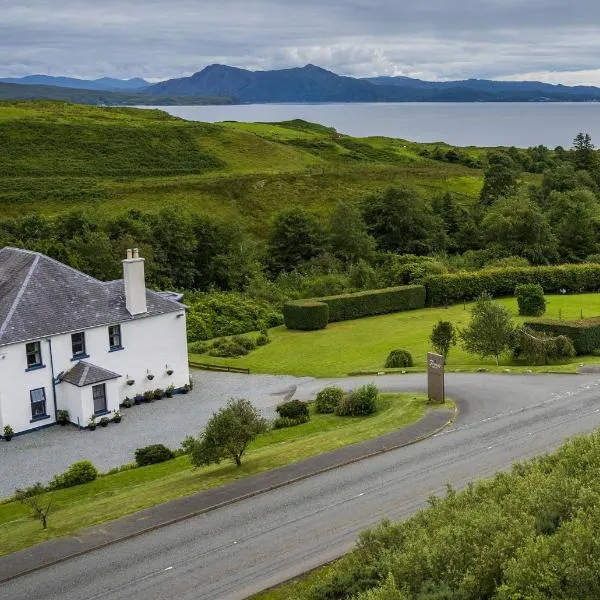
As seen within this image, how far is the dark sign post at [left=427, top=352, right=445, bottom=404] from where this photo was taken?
1264 inches

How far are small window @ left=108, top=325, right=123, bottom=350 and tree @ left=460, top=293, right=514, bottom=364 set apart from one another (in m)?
17.2

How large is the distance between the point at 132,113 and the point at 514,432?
123023mm

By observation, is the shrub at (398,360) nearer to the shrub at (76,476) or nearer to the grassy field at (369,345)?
the grassy field at (369,345)

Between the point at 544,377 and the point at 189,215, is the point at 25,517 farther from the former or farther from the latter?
the point at 189,215

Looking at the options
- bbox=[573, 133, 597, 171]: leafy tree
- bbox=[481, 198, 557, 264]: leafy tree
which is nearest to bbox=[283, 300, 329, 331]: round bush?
bbox=[481, 198, 557, 264]: leafy tree

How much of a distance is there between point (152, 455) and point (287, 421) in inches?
230

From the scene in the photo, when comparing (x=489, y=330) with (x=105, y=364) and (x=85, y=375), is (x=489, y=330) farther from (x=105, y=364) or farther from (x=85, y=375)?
(x=85, y=375)

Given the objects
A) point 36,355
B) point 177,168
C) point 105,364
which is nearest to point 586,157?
point 177,168

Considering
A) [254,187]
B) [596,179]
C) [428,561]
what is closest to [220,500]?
[428,561]

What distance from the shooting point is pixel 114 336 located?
3659cm

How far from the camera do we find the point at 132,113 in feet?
455

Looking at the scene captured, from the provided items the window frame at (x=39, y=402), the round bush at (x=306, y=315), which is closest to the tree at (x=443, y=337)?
the round bush at (x=306, y=315)

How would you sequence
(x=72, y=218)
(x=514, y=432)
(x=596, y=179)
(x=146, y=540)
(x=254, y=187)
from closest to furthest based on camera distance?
(x=146, y=540) → (x=514, y=432) → (x=72, y=218) → (x=254, y=187) → (x=596, y=179)

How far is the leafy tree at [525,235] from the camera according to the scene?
7531 cm
